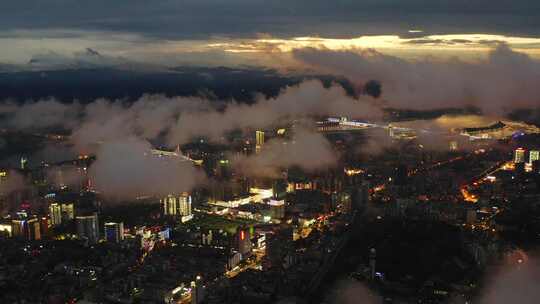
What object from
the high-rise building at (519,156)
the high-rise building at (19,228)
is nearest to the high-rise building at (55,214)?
the high-rise building at (19,228)

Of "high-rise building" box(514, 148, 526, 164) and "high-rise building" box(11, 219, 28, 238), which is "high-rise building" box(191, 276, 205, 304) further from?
"high-rise building" box(514, 148, 526, 164)

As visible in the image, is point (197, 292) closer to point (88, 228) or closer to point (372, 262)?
point (372, 262)

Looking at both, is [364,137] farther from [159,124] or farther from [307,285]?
[307,285]

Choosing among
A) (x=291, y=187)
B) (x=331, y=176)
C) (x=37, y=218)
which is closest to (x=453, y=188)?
(x=331, y=176)

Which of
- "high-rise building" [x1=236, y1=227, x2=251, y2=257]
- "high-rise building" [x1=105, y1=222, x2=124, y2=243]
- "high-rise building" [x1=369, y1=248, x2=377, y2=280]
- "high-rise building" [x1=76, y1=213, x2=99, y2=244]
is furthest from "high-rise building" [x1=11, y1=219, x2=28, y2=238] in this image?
"high-rise building" [x1=369, y1=248, x2=377, y2=280]

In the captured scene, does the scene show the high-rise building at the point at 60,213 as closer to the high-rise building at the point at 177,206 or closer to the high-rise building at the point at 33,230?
the high-rise building at the point at 33,230

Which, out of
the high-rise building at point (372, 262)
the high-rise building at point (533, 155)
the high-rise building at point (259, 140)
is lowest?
the high-rise building at point (372, 262)

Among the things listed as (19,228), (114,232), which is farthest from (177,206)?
(19,228)
